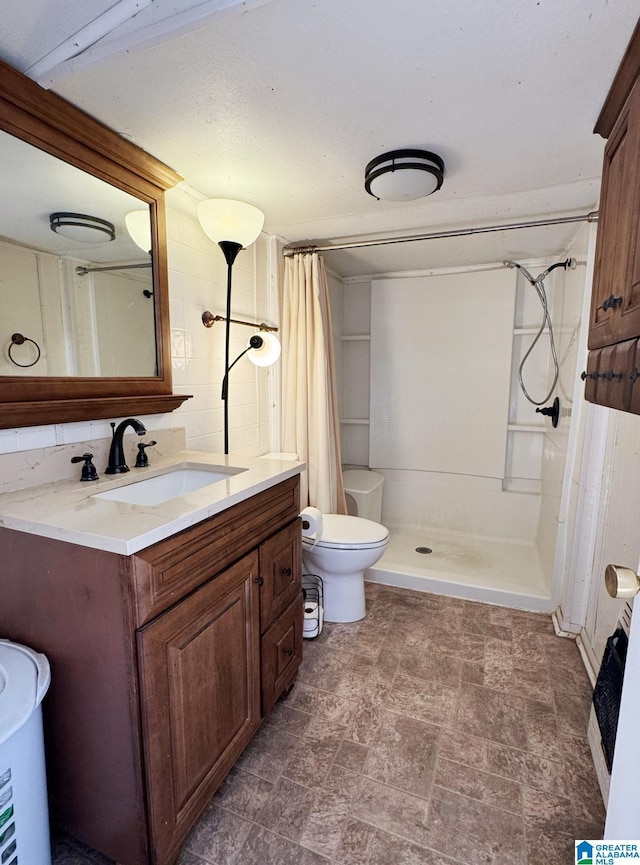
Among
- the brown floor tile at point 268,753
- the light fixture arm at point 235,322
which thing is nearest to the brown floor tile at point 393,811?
the brown floor tile at point 268,753

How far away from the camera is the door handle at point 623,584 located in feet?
2.08

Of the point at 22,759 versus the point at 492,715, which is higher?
the point at 22,759

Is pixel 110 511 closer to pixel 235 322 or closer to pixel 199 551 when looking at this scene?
pixel 199 551

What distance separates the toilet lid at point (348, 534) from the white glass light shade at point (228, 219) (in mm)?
1344

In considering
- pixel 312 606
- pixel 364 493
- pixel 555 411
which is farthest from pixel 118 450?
pixel 555 411

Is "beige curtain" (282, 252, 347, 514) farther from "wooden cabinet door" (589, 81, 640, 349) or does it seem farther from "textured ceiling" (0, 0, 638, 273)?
"wooden cabinet door" (589, 81, 640, 349)

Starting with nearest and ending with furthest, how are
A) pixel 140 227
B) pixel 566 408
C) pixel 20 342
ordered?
pixel 20 342
pixel 140 227
pixel 566 408

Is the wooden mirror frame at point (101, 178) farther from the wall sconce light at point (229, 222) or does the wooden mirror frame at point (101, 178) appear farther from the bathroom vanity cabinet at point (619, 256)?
the bathroom vanity cabinet at point (619, 256)

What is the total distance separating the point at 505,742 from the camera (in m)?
1.42

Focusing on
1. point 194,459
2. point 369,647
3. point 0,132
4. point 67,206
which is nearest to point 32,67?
point 0,132

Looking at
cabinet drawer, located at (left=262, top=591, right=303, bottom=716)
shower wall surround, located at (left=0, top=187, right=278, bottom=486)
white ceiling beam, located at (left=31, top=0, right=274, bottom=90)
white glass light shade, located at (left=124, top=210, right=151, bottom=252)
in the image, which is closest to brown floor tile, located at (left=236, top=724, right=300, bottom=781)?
cabinet drawer, located at (left=262, top=591, right=303, bottom=716)

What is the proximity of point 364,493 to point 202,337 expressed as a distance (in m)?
1.57

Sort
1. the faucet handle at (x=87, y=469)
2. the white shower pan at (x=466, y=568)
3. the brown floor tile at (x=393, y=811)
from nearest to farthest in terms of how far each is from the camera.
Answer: the brown floor tile at (x=393, y=811)
the faucet handle at (x=87, y=469)
the white shower pan at (x=466, y=568)

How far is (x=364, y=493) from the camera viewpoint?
2.86 metres
